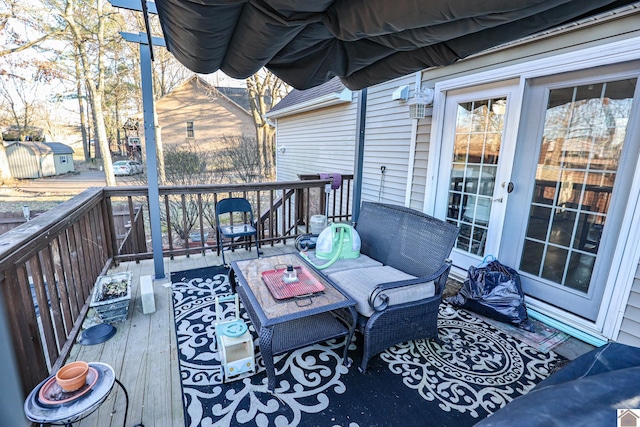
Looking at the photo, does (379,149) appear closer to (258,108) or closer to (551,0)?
(551,0)

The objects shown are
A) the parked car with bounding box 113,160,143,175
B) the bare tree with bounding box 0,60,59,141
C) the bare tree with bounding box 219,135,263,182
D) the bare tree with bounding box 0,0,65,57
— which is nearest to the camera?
the bare tree with bounding box 0,0,65,57

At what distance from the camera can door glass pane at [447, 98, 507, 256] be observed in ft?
10.3

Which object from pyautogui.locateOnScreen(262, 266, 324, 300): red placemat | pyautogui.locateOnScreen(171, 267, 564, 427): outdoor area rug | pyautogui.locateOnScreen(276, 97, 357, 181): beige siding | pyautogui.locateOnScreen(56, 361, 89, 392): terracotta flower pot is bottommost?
pyautogui.locateOnScreen(171, 267, 564, 427): outdoor area rug

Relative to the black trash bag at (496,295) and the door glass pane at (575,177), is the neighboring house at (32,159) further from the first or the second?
the door glass pane at (575,177)

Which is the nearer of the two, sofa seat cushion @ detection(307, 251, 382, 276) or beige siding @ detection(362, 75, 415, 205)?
sofa seat cushion @ detection(307, 251, 382, 276)

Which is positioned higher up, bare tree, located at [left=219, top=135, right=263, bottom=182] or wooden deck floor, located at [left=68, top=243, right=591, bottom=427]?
bare tree, located at [left=219, top=135, right=263, bottom=182]

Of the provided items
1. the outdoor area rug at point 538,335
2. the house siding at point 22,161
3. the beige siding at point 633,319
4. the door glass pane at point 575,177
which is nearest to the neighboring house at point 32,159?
the house siding at point 22,161

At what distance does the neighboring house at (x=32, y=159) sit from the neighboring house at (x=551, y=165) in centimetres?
2007

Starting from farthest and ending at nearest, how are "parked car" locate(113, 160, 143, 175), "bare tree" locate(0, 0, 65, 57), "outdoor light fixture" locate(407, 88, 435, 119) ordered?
1. "parked car" locate(113, 160, 143, 175)
2. "bare tree" locate(0, 0, 65, 57)
3. "outdoor light fixture" locate(407, 88, 435, 119)

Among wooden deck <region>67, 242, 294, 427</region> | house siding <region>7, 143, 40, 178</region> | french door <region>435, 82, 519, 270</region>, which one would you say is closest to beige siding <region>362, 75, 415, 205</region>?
Result: french door <region>435, 82, 519, 270</region>

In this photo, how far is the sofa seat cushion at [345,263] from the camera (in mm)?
2659

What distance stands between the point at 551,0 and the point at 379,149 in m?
3.92

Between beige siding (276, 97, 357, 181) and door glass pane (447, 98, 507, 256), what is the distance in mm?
2621

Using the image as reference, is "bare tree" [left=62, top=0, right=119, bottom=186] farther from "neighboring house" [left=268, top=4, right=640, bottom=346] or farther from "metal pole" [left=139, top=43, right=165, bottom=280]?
"neighboring house" [left=268, top=4, right=640, bottom=346]
